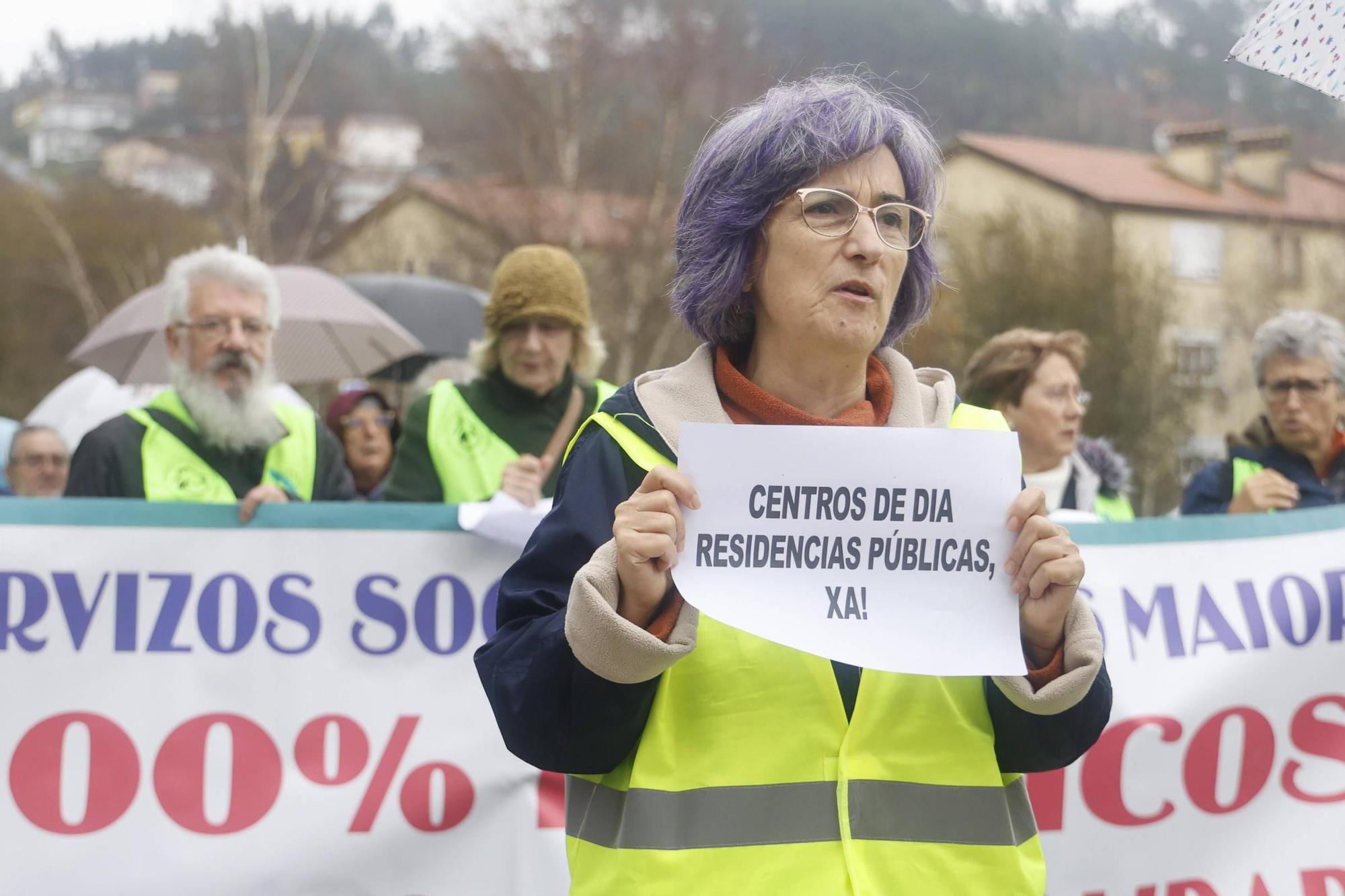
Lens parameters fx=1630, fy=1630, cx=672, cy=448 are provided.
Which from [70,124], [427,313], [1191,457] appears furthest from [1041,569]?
[70,124]

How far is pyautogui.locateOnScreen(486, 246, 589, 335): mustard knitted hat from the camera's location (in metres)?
5.12

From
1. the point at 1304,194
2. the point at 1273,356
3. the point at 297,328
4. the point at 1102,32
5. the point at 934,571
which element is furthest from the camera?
the point at 1102,32

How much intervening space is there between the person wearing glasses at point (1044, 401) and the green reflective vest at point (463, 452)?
136 cm

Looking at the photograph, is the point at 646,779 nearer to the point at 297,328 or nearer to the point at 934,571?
the point at 934,571

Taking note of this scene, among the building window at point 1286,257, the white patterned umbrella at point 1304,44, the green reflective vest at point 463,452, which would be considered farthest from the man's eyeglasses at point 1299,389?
the building window at point 1286,257

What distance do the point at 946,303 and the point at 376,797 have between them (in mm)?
29797

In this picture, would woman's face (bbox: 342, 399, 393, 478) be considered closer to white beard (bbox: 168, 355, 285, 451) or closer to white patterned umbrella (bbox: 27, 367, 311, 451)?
white patterned umbrella (bbox: 27, 367, 311, 451)

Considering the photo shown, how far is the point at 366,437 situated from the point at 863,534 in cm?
514

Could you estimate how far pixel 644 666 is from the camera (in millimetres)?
2061

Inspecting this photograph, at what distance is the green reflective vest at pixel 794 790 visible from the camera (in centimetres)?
215

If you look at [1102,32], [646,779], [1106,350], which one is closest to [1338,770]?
[646,779]

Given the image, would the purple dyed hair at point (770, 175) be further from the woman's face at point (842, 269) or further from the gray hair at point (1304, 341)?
the gray hair at point (1304, 341)

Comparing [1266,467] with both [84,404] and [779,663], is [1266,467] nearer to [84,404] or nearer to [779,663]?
[779,663]

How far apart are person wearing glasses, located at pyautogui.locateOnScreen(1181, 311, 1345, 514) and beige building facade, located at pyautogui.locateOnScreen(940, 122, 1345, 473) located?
27863 mm
